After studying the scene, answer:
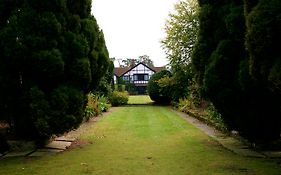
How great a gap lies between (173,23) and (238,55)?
17.3 meters

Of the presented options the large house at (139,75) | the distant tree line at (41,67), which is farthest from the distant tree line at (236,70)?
the large house at (139,75)

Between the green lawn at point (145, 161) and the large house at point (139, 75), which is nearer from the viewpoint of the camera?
the green lawn at point (145, 161)

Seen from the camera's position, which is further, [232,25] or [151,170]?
[232,25]

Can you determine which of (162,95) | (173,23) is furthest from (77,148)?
(162,95)

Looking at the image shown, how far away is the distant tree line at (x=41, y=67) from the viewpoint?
8.97m

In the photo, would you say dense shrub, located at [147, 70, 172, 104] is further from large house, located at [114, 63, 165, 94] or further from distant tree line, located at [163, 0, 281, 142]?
large house, located at [114, 63, 165, 94]

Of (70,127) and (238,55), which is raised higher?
(238,55)

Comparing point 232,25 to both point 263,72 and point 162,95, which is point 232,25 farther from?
point 162,95

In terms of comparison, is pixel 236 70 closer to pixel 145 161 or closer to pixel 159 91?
pixel 145 161

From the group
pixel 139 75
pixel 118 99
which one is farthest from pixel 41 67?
pixel 139 75

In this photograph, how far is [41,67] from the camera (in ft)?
29.7

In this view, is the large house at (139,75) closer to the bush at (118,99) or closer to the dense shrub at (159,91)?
the dense shrub at (159,91)

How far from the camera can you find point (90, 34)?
409 inches

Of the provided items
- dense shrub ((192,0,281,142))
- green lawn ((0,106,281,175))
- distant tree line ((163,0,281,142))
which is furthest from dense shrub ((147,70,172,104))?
dense shrub ((192,0,281,142))
